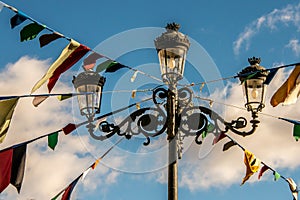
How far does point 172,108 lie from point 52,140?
8.63ft

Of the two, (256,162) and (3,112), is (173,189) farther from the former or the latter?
(256,162)

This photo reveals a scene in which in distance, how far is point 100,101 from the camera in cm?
838

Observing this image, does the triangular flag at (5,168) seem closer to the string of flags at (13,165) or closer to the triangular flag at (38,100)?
the string of flags at (13,165)

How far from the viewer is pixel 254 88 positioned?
8539 millimetres

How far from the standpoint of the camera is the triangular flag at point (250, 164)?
433 inches

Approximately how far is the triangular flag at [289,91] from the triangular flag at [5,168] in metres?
4.29

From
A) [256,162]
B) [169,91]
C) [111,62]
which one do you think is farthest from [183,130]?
[256,162]

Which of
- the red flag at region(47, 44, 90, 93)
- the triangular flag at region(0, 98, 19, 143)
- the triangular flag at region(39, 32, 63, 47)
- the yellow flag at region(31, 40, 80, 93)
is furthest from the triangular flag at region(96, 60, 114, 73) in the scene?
the triangular flag at region(0, 98, 19, 143)

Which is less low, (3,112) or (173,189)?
(3,112)

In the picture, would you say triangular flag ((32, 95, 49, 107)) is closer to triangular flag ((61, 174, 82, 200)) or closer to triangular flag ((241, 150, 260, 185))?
triangular flag ((61, 174, 82, 200))

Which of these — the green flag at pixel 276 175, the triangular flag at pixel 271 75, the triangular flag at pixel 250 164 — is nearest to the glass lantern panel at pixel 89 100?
the triangular flag at pixel 271 75

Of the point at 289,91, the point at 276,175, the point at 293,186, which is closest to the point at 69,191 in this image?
the point at 289,91

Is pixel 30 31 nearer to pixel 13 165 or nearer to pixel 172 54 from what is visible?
pixel 13 165

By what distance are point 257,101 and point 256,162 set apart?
3.03 meters
